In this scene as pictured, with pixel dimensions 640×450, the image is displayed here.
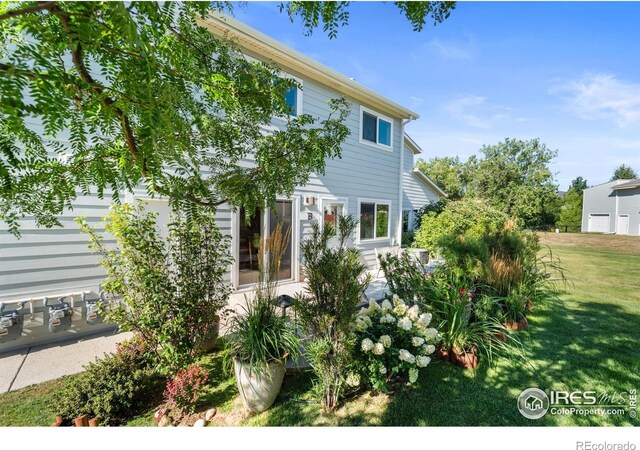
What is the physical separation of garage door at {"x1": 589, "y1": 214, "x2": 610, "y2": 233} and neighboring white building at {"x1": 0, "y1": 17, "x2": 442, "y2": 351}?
829 cm

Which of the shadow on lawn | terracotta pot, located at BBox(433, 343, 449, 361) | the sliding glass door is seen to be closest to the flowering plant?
the shadow on lawn

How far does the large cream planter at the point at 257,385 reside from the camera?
8.04ft

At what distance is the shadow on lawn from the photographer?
8.07 feet

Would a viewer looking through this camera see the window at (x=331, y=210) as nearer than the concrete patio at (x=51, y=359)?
No

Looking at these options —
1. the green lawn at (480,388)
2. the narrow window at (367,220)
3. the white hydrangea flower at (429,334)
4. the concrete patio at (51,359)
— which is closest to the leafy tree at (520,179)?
the narrow window at (367,220)

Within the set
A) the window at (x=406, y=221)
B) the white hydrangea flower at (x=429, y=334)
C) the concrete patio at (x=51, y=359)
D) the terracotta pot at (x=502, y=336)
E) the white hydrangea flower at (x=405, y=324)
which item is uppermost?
the window at (x=406, y=221)

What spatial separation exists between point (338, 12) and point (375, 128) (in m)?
6.70

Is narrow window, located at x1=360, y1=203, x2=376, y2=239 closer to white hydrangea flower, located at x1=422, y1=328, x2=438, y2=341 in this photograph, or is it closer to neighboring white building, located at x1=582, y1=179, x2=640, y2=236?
white hydrangea flower, located at x1=422, y1=328, x2=438, y2=341

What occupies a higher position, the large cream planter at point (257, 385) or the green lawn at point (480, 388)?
the large cream planter at point (257, 385)

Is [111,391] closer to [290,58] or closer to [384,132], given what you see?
[290,58]

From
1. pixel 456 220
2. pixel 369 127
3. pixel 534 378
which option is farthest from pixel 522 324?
pixel 456 220

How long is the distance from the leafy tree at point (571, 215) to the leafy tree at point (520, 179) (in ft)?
1.75

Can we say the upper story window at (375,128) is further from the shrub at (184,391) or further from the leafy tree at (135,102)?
the shrub at (184,391)

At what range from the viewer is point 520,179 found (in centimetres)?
1927
